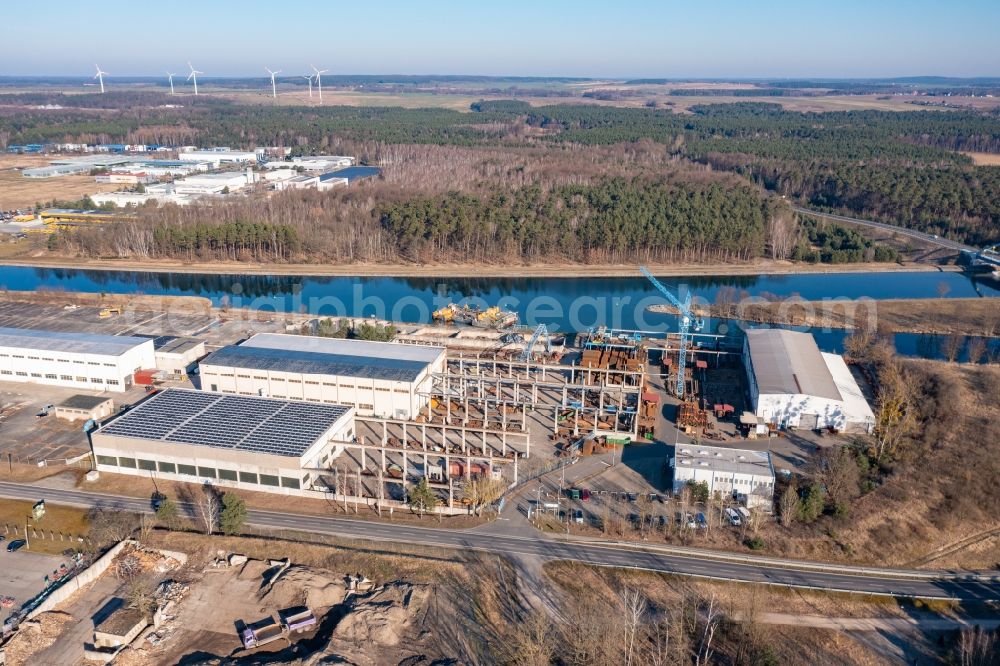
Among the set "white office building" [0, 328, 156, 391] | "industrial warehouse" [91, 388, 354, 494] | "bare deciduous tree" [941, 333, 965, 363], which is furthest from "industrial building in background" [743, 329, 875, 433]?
"white office building" [0, 328, 156, 391]

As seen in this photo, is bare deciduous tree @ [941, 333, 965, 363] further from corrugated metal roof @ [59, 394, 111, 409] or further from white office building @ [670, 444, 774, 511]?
corrugated metal roof @ [59, 394, 111, 409]

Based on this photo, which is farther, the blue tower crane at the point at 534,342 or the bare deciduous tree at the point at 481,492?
the blue tower crane at the point at 534,342

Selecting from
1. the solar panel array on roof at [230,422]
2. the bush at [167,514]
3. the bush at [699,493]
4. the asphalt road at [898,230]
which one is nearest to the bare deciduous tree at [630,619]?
the bush at [699,493]

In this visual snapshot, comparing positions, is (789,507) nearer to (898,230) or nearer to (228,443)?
(228,443)

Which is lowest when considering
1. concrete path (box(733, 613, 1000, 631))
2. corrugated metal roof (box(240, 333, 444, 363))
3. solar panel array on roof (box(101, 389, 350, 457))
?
concrete path (box(733, 613, 1000, 631))

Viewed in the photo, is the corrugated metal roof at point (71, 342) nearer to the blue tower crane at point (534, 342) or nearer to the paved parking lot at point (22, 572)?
the paved parking lot at point (22, 572)

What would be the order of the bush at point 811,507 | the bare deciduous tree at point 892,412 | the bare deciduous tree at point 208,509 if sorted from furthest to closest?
the bare deciduous tree at point 892,412
the bush at point 811,507
the bare deciduous tree at point 208,509

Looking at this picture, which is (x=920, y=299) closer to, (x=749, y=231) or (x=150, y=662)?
(x=749, y=231)
